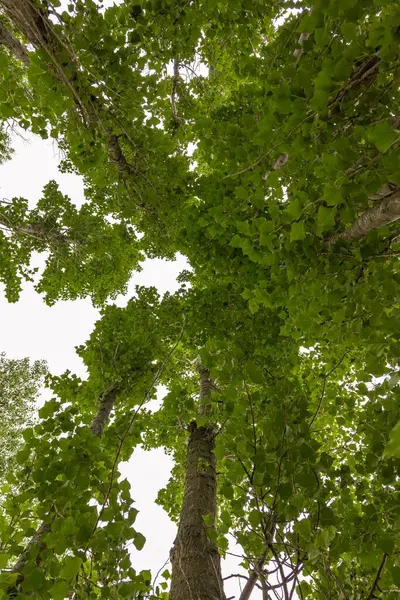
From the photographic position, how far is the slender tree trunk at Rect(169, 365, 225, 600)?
105 inches

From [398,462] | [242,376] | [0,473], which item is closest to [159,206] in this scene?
[242,376]

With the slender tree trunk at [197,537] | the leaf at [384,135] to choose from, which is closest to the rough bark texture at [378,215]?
the leaf at [384,135]

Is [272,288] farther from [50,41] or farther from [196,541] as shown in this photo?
[50,41]

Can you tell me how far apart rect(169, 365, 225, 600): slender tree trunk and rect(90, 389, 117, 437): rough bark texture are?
141 centimetres

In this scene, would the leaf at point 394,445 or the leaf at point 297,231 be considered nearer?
the leaf at point 394,445

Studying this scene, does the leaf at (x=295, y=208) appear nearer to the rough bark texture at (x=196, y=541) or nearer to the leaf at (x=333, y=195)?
the leaf at (x=333, y=195)

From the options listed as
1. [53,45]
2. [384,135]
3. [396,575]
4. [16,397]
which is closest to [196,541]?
[396,575]

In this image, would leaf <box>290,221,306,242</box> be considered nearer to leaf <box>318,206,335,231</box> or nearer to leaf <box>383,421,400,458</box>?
leaf <box>318,206,335,231</box>

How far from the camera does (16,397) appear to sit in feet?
42.3

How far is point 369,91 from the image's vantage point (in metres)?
1.80

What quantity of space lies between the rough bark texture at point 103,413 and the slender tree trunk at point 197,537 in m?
1.41

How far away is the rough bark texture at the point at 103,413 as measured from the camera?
5.02 m

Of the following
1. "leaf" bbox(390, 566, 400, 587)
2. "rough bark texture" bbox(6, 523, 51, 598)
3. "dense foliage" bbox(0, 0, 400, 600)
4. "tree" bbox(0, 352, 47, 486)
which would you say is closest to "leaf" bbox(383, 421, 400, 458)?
"dense foliage" bbox(0, 0, 400, 600)

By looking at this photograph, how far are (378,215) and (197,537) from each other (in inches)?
122
